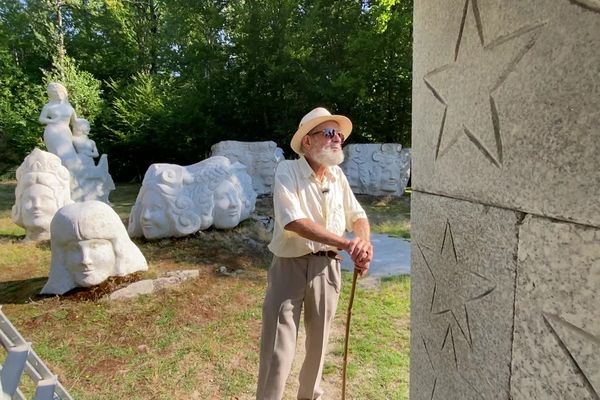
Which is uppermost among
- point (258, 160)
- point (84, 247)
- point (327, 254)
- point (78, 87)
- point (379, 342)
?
point (78, 87)

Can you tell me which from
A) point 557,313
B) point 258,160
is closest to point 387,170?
point 258,160

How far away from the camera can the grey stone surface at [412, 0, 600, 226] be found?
0.85 metres

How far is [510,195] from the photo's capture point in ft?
3.47

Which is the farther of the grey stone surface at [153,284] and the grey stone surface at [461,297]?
the grey stone surface at [153,284]

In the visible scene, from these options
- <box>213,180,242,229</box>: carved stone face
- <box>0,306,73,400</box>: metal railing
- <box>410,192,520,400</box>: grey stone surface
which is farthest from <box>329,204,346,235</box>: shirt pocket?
<box>213,180,242,229</box>: carved stone face

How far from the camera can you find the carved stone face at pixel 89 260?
12.9 ft

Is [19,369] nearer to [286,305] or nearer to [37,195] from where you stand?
[286,305]

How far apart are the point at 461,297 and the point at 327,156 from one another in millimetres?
1114

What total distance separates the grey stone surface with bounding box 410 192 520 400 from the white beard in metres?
0.67

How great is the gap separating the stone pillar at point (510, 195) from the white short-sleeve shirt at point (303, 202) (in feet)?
2.50

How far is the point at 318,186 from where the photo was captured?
87.9 inches

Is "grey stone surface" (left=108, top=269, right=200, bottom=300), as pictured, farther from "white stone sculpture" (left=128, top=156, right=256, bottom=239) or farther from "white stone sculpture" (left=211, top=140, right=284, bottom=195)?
"white stone sculpture" (left=211, top=140, right=284, bottom=195)

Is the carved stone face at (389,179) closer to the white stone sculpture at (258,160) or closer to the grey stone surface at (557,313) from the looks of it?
the white stone sculpture at (258,160)

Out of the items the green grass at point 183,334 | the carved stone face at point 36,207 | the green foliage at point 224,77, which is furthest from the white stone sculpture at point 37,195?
the green foliage at point 224,77
